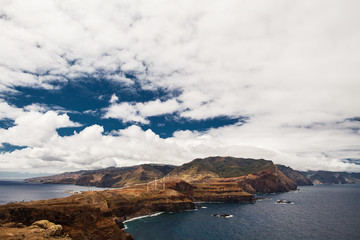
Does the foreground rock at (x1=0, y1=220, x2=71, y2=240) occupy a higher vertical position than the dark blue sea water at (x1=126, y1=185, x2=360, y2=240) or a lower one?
higher

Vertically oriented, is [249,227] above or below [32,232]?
below

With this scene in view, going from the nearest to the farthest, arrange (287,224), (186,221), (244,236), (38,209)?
(38,209) < (244,236) < (287,224) < (186,221)

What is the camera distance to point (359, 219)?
491 ft

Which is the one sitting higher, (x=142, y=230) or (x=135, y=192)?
(x=135, y=192)

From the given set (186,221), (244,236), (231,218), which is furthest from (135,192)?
(244,236)

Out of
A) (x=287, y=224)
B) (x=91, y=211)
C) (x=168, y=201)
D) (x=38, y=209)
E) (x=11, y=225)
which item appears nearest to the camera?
(x=11, y=225)

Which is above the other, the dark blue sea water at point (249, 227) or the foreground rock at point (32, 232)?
the foreground rock at point (32, 232)

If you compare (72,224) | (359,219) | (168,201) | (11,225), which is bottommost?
(359,219)

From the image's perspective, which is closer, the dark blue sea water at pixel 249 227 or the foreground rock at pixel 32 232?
the foreground rock at pixel 32 232

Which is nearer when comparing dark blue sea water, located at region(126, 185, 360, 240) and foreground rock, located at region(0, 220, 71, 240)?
foreground rock, located at region(0, 220, 71, 240)

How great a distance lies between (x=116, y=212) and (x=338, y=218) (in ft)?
538

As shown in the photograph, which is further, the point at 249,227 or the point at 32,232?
the point at 249,227

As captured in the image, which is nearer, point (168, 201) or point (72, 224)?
point (72, 224)

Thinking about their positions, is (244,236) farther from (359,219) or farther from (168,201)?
(359,219)
